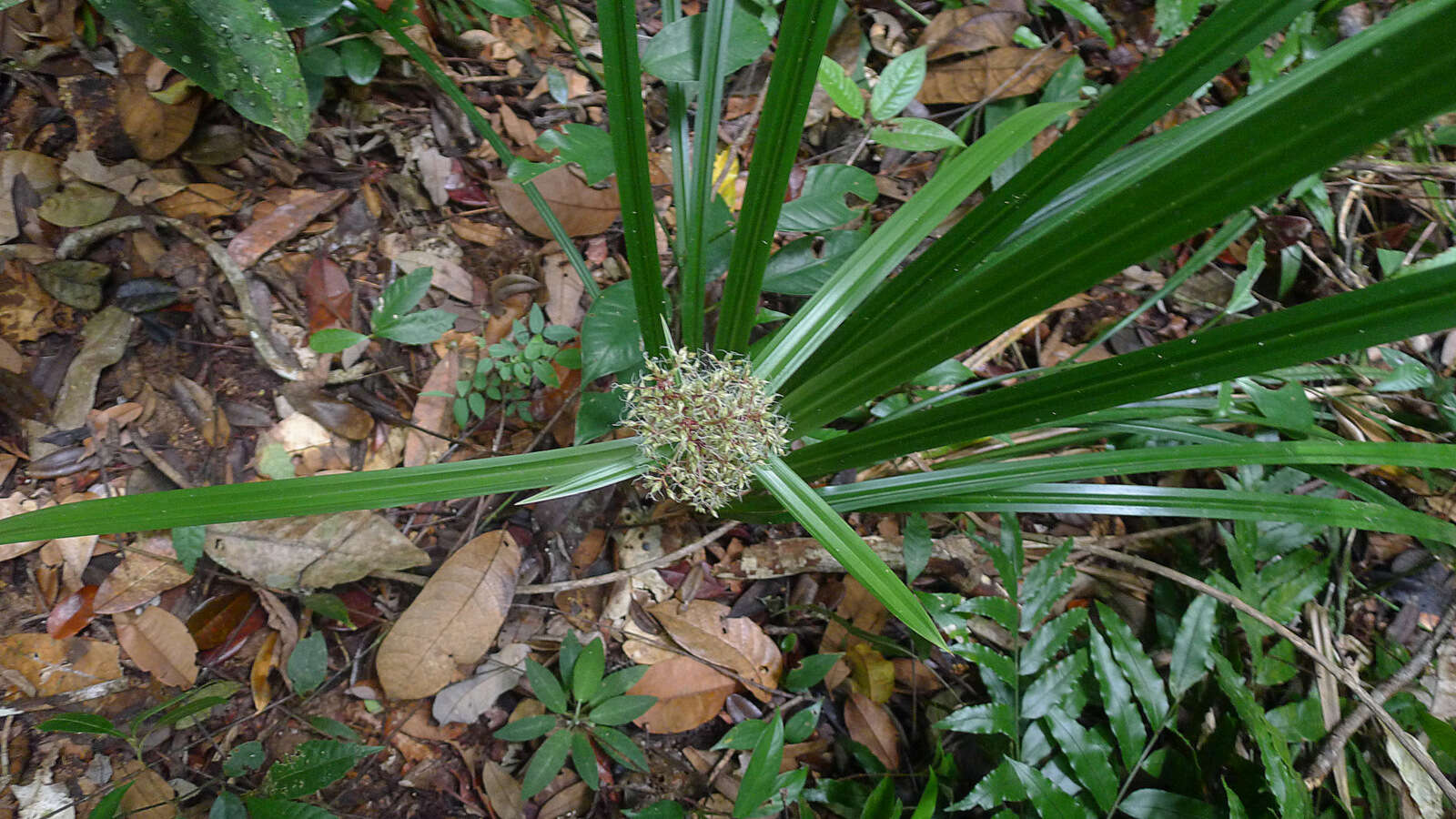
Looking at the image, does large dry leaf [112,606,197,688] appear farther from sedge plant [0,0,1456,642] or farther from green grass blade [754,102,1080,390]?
green grass blade [754,102,1080,390]

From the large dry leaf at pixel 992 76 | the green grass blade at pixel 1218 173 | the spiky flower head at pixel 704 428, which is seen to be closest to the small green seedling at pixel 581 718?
the spiky flower head at pixel 704 428

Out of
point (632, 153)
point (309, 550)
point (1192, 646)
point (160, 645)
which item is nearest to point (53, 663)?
point (160, 645)

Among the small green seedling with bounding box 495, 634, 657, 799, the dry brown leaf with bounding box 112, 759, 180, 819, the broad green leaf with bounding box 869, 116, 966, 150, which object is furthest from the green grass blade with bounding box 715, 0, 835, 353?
the dry brown leaf with bounding box 112, 759, 180, 819

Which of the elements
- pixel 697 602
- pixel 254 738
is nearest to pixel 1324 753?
pixel 697 602

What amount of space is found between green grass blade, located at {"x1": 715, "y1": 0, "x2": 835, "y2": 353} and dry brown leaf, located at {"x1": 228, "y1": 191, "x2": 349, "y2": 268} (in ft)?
3.84

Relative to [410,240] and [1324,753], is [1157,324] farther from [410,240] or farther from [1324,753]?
[410,240]

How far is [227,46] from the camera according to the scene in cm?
119

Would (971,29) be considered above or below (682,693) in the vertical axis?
above

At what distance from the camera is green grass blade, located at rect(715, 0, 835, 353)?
927mm

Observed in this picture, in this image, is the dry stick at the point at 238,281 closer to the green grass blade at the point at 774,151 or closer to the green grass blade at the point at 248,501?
the green grass blade at the point at 248,501

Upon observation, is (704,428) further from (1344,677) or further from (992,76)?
(992,76)

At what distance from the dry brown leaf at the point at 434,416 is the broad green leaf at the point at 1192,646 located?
5.60 ft

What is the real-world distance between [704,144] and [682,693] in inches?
46.6

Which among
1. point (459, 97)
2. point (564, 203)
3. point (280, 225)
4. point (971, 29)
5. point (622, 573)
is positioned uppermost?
point (971, 29)
